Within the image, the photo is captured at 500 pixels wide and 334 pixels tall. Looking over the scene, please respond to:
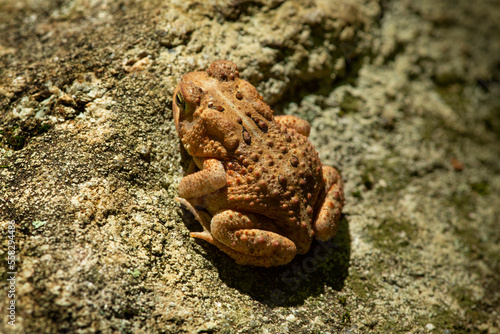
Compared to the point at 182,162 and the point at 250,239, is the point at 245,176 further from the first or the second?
the point at 182,162

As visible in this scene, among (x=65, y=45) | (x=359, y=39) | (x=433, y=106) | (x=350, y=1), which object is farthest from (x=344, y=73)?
(x=65, y=45)

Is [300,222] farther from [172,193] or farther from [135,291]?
[135,291]

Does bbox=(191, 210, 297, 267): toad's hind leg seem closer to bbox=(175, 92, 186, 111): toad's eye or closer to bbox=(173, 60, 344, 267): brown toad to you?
bbox=(173, 60, 344, 267): brown toad

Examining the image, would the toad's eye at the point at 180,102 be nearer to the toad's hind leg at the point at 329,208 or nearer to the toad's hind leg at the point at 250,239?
the toad's hind leg at the point at 250,239

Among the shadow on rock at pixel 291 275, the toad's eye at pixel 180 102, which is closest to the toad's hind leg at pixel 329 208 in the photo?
the shadow on rock at pixel 291 275

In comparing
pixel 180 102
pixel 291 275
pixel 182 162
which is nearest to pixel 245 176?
pixel 182 162
